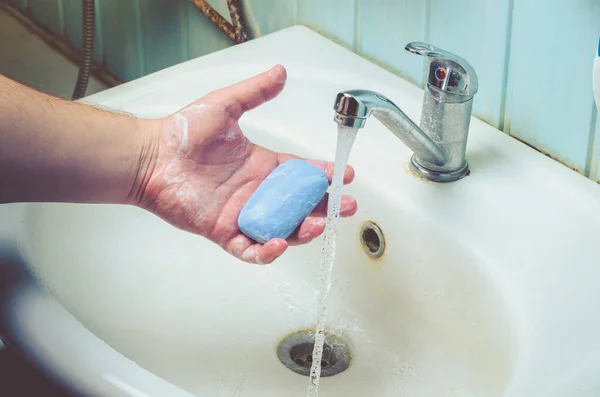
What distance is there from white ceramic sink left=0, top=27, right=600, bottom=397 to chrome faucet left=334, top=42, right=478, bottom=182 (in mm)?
17

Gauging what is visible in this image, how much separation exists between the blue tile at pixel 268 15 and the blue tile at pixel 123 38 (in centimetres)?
26

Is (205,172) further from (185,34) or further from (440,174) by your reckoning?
(185,34)

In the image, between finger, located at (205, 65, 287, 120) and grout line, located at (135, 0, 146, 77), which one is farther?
grout line, located at (135, 0, 146, 77)

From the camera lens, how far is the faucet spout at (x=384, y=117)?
0.57m

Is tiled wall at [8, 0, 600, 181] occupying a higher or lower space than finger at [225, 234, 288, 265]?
higher

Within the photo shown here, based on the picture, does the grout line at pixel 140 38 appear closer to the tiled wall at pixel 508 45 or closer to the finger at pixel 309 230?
the tiled wall at pixel 508 45

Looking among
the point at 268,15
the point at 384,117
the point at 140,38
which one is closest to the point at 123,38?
the point at 140,38

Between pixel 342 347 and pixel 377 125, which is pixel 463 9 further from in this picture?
pixel 342 347

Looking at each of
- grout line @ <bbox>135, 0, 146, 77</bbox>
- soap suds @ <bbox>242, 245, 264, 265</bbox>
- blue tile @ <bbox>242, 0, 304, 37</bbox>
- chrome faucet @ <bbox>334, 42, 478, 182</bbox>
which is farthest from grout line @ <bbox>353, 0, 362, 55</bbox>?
grout line @ <bbox>135, 0, 146, 77</bbox>

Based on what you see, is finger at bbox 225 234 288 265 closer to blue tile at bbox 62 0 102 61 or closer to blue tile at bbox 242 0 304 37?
blue tile at bbox 242 0 304 37

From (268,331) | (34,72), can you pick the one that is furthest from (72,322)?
(34,72)

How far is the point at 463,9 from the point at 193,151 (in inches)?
10.6

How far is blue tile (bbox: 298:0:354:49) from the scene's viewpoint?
0.88 meters

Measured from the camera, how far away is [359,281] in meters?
0.75
